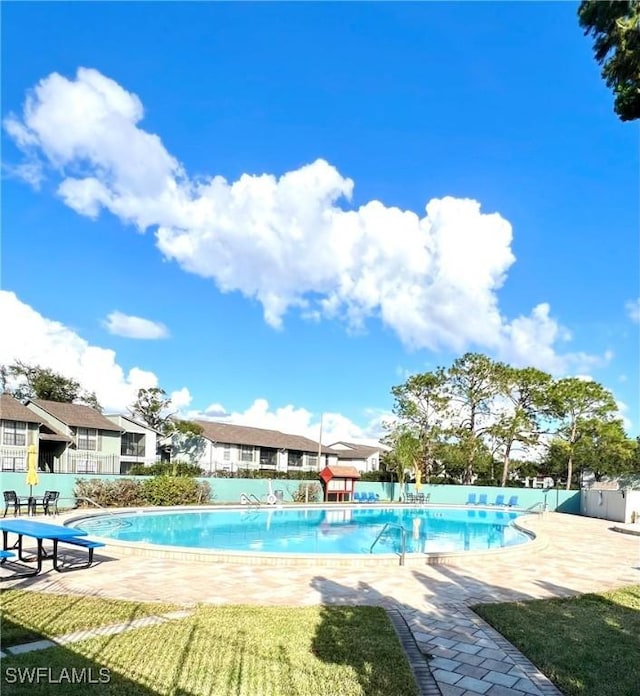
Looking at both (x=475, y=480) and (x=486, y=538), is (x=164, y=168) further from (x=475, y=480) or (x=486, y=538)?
(x=475, y=480)

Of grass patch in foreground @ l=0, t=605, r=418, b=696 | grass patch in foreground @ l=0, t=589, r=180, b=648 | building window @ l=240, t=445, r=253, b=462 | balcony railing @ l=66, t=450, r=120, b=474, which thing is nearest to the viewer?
grass patch in foreground @ l=0, t=605, r=418, b=696

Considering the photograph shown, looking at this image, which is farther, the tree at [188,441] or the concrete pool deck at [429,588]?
the tree at [188,441]

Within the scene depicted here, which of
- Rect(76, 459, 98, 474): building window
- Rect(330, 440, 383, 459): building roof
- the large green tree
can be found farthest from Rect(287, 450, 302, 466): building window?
the large green tree

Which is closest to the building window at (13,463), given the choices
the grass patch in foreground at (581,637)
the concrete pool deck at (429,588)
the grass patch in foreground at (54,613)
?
the concrete pool deck at (429,588)

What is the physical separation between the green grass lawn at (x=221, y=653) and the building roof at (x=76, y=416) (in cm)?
2985

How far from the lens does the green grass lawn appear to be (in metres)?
4.52

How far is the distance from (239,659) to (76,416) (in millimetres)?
33959

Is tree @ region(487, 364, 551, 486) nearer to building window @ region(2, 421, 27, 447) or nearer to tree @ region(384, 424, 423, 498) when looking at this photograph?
tree @ region(384, 424, 423, 498)

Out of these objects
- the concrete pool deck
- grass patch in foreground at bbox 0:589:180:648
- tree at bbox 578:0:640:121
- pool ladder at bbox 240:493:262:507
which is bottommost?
pool ladder at bbox 240:493:262:507

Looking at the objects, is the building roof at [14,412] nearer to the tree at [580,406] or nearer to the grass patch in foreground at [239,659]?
the grass patch in foreground at [239,659]

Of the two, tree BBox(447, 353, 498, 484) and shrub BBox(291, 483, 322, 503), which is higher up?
tree BBox(447, 353, 498, 484)

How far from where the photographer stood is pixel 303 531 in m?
20.1

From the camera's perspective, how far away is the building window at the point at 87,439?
3500cm

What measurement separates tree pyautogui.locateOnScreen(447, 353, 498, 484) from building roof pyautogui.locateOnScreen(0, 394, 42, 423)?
27841mm
